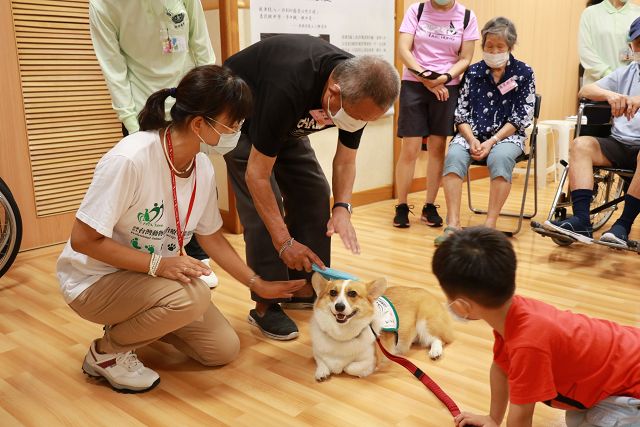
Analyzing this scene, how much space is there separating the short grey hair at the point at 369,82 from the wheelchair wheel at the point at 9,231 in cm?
167

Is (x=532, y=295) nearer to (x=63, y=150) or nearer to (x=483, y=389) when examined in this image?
(x=483, y=389)

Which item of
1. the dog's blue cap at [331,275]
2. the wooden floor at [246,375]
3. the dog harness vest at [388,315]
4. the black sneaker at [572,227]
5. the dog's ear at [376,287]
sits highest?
the dog's blue cap at [331,275]

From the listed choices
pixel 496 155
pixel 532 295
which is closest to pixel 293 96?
pixel 532 295

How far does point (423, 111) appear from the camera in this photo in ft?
12.5

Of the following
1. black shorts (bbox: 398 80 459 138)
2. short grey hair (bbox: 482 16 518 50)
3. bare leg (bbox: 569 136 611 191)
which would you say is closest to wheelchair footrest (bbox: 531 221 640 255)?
bare leg (bbox: 569 136 611 191)

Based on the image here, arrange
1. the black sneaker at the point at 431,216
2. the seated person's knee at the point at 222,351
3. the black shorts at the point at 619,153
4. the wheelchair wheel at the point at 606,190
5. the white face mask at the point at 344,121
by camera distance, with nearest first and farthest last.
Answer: the white face mask at the point at 344,121
the seated person's knee at the point at 222,351
the black shorts at the point at 619,153
the wheelchair wheel at the point at 606,190
the black sneaker at the point at 431,216

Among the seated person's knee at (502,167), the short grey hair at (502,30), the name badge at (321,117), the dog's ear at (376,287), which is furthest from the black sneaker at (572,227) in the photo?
the name badge at (321,117)

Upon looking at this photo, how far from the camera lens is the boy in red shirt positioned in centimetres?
126

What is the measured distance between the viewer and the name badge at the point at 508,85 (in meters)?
3.53

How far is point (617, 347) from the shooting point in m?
1.31

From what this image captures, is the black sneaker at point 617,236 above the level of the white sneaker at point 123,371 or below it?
above

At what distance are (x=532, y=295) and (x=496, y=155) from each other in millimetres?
1039

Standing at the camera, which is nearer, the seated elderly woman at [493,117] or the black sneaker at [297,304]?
the black sneaker at [297,304]

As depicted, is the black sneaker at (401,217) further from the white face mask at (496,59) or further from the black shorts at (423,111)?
the white face mask at (496,59)
